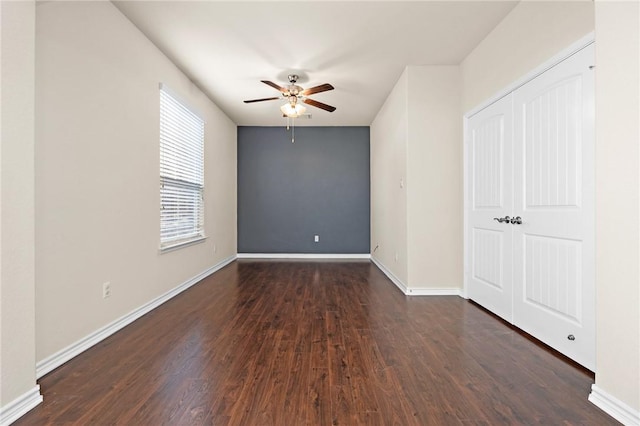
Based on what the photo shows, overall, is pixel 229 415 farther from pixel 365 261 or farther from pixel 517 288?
pixel 365 261

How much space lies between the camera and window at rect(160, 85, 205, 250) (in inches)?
146

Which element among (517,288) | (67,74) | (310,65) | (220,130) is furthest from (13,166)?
(220,130)

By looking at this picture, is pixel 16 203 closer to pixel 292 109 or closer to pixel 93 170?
pixel 93 170

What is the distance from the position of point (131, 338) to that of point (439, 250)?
323cm

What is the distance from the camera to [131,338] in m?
2.55

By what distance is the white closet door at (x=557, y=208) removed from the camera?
209 cm

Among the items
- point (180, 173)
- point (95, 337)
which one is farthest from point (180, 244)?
point (95, 337)

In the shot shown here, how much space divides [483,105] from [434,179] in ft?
3.13

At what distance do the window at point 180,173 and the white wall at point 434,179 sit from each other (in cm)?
279

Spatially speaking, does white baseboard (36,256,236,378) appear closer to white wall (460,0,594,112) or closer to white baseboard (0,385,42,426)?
white baseboard (0,385,42,426)

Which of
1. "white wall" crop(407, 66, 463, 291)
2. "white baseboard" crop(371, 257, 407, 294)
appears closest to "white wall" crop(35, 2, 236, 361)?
"white baseboard" crop(371, 257, 407, 294)

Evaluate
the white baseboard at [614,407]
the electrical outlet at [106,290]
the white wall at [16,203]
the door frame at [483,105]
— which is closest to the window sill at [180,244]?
the electrical outlet at [106,290]

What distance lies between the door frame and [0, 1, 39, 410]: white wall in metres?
3.14

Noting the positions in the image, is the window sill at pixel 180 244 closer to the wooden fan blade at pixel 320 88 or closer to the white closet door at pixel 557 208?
the wooden fan blade at pixel 320 88
